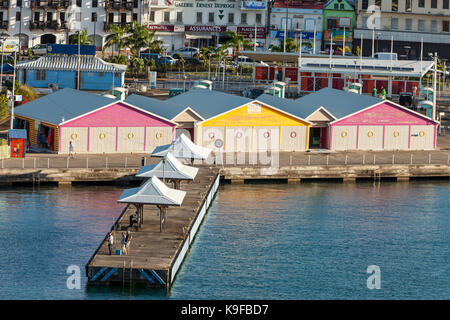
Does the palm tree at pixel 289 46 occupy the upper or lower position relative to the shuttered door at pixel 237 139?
upper

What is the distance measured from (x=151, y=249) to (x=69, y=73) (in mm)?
59871

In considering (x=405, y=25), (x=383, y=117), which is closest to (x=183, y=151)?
(x=383, y=117)

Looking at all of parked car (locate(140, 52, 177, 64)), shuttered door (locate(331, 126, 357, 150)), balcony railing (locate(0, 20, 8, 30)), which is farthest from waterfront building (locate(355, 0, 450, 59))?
shuttered door (locate(331, 126, 357, 150))

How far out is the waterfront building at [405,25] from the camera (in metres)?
143

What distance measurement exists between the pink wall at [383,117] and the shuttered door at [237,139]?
6.89 meters

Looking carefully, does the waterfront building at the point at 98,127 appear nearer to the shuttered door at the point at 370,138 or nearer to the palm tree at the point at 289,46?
the shuttered door at the point at 370,138

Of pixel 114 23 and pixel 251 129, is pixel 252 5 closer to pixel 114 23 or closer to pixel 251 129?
pixel 114 23

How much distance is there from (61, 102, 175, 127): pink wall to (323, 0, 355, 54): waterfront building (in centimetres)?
7016

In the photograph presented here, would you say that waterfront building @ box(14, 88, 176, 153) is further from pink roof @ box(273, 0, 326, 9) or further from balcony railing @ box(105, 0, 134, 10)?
pink roof @ box(273, 0, 326, 9)

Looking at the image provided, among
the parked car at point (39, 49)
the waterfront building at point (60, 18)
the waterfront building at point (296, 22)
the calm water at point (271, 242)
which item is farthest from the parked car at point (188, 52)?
the calm water at point (271, 242)

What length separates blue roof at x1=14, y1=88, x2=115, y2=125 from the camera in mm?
75188

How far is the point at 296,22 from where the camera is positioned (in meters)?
144

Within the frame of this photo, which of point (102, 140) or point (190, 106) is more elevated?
point (190, 106)
